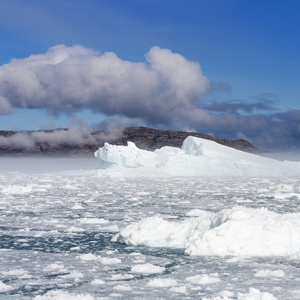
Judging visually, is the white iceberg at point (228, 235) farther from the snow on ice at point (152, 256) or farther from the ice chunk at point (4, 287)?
the ice chunk at point (4, 287)

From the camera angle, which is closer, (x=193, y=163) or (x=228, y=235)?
(x=228, y=235)

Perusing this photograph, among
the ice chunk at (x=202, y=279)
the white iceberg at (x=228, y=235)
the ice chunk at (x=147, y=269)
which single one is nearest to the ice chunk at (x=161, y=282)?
the ice chunk at (x=202, y=279)

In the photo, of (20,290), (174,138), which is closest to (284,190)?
(20,290)

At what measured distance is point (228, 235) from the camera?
6.27 m

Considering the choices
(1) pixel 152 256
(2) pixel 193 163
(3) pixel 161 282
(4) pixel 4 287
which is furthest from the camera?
(2) pixel 193 163

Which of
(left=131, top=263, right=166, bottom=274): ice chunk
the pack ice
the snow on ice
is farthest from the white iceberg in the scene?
the pack ice

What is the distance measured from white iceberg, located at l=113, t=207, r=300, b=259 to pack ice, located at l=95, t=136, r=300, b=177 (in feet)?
88.3

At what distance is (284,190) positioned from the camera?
19.6 metres

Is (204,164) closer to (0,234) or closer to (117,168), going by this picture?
(117,168)

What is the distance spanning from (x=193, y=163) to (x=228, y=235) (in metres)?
28.0

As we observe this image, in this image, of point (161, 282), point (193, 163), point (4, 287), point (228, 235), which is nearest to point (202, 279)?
point (161, 282)

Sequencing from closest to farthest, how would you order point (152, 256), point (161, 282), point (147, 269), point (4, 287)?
point (4, 287)
point (161, 282)
point (147, 269)
point (152, 256)

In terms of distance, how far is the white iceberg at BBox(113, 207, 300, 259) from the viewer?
6125 millimetres

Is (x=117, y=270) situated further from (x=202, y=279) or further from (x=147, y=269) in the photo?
(x=202, y=279)
